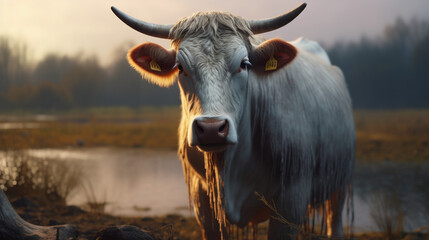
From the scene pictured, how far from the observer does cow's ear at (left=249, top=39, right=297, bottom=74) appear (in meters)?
3.01

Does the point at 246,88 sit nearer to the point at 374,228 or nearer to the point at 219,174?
the point at 219,174

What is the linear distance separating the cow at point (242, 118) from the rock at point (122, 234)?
2.14ft

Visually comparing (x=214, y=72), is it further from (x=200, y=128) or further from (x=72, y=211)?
(x=72, y=211)

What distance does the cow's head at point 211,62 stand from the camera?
7.95 ft

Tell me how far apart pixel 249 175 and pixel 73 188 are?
15.9 feet

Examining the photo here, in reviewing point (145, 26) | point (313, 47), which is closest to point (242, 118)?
point (145, 26)

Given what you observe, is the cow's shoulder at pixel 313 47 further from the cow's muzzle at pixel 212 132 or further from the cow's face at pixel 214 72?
the cow's muzzle at pixel 212 132

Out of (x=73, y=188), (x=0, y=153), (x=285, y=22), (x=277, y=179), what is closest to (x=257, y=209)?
(x=277, y=179)

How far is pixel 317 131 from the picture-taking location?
3.78 meters

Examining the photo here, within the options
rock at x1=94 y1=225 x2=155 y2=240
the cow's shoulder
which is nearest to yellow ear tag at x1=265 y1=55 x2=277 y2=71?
rock at x1=94 y1=225 x2=155 y2=240

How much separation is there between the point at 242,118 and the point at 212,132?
0.78 metres

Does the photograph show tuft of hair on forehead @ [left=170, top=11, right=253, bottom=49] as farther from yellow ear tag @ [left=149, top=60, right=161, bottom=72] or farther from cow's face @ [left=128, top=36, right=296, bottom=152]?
yellow ear tag @ [left=149, top=60, right=161, bottom=72]

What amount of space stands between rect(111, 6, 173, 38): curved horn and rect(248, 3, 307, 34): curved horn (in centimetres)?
72

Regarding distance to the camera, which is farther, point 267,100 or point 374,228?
point 374,228
